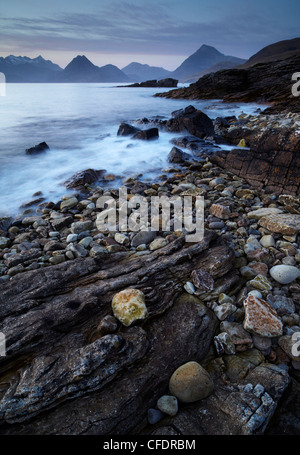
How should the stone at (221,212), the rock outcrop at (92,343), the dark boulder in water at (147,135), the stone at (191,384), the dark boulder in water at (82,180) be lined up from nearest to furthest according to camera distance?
the rock outcrop at (92,343) → the stone at (191,384) → the stone at (221,212) → the dark boulder in water at (82,180) → the dark boulder in water at (147,135)

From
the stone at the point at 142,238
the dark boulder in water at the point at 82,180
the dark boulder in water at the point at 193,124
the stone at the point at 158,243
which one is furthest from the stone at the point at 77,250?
the dark boulder in water at the point at 193,124

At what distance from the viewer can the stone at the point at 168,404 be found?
1829 mm

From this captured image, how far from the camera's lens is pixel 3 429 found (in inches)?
66.4

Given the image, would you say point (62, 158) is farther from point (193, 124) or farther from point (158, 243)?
point (158, 243)

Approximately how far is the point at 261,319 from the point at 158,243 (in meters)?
1.55

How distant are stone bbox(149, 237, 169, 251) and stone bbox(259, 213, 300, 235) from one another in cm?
159

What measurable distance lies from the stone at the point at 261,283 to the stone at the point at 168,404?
150 cm

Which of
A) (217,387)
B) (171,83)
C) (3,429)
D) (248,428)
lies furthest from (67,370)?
(171,83)

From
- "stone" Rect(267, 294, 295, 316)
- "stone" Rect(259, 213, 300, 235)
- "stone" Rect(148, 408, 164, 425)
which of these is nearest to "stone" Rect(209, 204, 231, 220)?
"stone" Rect(259, 213, 300, 235)

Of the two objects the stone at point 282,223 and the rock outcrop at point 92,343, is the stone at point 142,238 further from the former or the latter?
the stone at point 282,223

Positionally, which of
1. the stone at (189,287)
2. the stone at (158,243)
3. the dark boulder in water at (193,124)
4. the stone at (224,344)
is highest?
the dark boulder in water at (193,124)

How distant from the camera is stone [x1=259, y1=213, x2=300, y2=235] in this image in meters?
3.60

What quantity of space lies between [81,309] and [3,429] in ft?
3.16

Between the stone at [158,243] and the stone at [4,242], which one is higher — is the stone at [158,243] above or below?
above
